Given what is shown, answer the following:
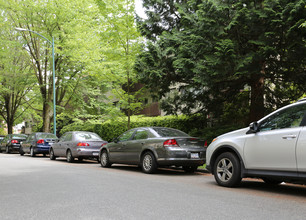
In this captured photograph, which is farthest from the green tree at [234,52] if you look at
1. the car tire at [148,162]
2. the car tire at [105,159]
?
the car tire at [105,159]

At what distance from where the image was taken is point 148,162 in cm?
1098

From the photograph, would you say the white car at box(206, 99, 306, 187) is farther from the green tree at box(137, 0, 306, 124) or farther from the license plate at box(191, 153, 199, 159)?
the green tree at box(137, 0, 306, 124)

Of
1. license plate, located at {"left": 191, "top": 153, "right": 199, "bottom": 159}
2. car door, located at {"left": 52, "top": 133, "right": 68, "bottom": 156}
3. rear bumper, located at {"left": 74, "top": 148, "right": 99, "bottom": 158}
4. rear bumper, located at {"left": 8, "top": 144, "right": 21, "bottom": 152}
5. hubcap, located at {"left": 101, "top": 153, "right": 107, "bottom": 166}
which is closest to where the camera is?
license plate, located at {"left": 191, "top": 153, "right": 199, "bottom": 159}

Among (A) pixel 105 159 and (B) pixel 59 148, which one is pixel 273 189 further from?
(B) pixel 59 148

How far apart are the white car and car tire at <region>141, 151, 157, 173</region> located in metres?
2.78

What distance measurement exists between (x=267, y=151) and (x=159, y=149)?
4.21 metres

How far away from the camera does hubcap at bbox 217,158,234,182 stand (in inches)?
305

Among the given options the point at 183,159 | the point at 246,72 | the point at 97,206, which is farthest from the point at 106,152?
the point at 97,206

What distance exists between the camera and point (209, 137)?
15602 millimetres

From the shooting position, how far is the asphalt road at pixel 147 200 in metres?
5.20

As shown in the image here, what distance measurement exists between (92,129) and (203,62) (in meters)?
20.0

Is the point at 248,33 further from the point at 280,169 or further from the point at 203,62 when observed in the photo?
the point at 280,169

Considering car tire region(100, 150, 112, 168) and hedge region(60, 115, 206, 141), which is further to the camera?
hedge region(60, 115, 206, 141)

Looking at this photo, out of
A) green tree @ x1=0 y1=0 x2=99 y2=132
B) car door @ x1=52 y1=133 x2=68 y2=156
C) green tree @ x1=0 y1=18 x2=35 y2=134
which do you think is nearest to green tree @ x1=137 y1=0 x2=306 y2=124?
car door @ x1=52 y1=133 x2=68 y2=156
